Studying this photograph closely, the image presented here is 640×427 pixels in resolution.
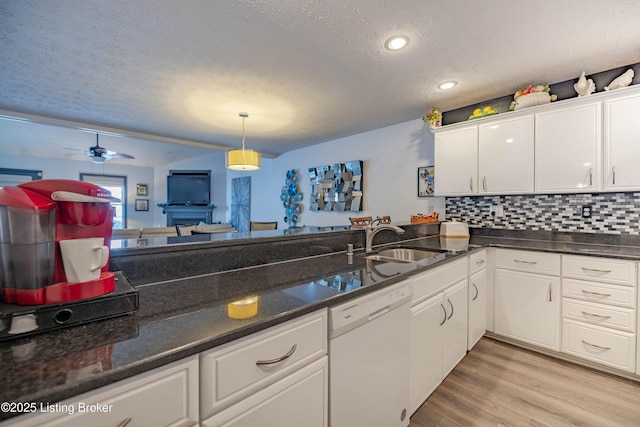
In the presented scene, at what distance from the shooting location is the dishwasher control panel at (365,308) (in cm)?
101

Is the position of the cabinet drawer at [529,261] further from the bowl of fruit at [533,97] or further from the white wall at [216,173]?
the white wall at [216,173]

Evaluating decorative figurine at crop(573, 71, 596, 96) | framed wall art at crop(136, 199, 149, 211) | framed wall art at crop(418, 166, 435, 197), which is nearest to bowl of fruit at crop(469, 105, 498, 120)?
decorative figurine at crop(573, 71, 596, 96)

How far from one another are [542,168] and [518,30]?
3.90ft

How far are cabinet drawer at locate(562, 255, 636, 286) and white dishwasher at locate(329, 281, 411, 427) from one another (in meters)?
1.55

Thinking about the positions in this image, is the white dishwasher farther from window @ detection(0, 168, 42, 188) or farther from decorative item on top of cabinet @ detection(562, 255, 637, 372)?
window @ detection(0, 168, 42, 188)

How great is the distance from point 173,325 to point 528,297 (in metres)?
2.58

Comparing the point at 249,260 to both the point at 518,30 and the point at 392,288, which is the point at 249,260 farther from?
the point at 518,30

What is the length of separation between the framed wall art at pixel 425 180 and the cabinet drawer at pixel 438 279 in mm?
1441

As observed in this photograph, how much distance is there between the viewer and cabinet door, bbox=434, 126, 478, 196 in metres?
2.71

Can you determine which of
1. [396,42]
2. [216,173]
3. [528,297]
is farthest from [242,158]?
[216,173]

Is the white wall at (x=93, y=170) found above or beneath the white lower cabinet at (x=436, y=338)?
above

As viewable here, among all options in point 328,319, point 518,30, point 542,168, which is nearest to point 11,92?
point 328,319

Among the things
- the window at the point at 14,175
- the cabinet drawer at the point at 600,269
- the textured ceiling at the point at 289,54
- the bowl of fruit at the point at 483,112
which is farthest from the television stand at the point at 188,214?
the cabinet drawer at the point at 600,269

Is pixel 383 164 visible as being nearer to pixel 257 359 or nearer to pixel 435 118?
pixel 435 118
